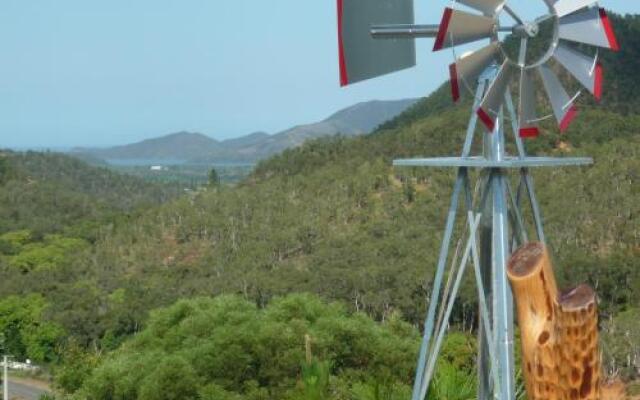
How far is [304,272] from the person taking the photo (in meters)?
45.1

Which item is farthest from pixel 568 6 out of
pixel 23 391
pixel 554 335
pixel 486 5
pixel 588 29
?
pixel 23 391

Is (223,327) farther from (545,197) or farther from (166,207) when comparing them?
(166,207)

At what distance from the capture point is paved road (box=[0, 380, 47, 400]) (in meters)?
38.2

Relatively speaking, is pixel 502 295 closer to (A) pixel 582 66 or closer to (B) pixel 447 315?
(B) pixel 447 315

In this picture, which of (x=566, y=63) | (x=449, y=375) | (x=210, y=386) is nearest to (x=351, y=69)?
(x=566, y=63)

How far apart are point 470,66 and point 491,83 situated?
0.60 ft

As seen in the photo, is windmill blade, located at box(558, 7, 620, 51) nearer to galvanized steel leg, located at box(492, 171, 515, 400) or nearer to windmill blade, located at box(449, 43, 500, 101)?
windmill blade, located at box(449, 43, 500, 101)

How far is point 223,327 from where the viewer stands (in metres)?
17.3

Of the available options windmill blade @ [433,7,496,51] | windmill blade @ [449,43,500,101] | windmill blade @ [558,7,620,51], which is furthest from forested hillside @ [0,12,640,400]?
windmill blade @ [433,7,496,51]

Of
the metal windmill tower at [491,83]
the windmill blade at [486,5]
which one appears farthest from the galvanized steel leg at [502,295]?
the windmill blade at [486,5]

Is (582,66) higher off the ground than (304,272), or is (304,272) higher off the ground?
(582,66)

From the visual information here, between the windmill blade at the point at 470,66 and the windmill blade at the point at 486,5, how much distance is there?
0.22 m

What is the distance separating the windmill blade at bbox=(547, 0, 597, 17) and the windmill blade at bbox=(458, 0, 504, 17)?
0.44 meters

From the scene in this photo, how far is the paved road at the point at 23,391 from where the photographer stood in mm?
38162
